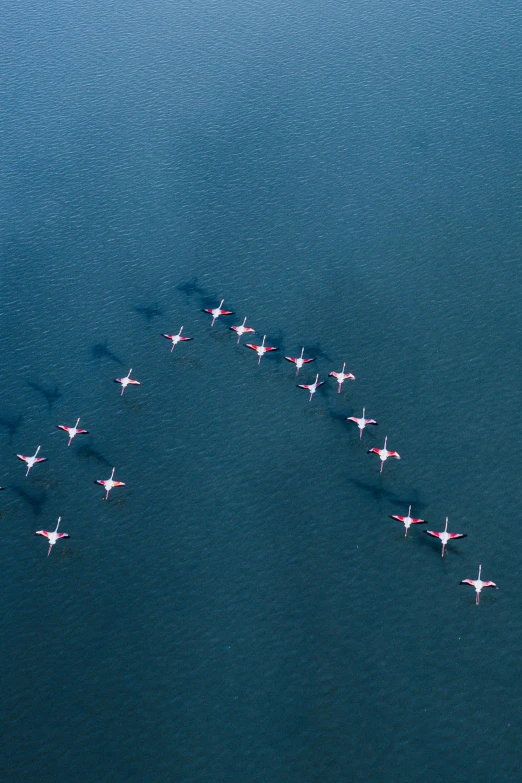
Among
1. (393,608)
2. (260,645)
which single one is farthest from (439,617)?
(260,645)

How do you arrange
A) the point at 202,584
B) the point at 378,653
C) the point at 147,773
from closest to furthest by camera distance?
the point at 147,773 → the point at 378,653 → the point at 202,584

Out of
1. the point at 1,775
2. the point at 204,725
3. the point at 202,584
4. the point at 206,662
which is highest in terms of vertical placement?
the point at 202,584

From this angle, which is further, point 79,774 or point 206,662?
point 206,662

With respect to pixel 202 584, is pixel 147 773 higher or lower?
lower

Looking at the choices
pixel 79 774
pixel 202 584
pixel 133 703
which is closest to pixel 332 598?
pixel 202 584

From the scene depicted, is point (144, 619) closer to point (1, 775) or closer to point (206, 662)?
point (206, 662)

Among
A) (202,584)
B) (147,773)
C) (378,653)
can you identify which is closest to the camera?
(147,773)

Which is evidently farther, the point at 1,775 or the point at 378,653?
the point at 378,653

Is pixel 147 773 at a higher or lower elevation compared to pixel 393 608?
lower

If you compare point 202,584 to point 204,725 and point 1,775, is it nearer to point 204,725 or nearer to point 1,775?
point 204,725
